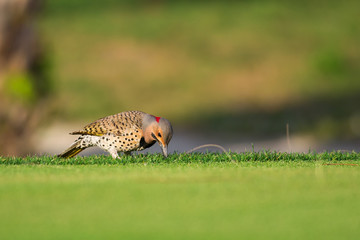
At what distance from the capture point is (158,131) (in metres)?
10.0

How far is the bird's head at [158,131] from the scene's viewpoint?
394 inches

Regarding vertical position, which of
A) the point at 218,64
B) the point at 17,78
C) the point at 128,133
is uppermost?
the point at 218,64

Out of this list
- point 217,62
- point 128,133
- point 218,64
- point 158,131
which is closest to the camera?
point 158,131

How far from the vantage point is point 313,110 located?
29953 mm

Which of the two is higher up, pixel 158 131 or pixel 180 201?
pixel 158 131

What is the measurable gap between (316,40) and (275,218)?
3171 centimetres

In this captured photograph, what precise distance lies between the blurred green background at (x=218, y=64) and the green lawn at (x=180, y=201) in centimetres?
1870

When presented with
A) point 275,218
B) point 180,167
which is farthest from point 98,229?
point 180,167

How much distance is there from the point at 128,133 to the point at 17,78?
276 inches

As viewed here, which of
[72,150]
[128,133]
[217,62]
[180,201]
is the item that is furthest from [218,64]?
[180,201]

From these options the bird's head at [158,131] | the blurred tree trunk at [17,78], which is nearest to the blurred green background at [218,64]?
the blurred tree trunk at [17,78]

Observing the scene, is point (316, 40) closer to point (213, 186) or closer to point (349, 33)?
point (349, 33)

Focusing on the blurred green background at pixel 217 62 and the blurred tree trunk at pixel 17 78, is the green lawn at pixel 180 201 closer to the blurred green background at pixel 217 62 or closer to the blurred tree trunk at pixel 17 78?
the blurred tree trunk at pixel 17 78

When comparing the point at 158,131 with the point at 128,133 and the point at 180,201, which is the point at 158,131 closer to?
the point at 128,133
